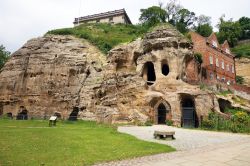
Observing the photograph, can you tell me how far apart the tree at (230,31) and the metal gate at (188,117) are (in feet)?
157

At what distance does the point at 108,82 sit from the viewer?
1400 inches

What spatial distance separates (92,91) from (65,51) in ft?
32.5

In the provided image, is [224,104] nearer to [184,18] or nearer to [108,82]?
[108,82]

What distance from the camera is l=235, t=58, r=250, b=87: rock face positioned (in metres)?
59.7

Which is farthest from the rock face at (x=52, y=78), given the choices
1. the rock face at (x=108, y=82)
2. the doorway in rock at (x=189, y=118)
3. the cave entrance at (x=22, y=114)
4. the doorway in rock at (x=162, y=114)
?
the doorway in rock at (x=189, y=118)

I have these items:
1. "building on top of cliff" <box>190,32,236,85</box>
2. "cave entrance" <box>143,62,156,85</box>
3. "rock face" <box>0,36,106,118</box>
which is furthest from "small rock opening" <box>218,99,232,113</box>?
"rock face" <box>0,36,106,118</box>

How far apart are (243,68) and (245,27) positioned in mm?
28384

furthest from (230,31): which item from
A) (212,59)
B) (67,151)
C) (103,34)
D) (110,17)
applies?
(67,151)

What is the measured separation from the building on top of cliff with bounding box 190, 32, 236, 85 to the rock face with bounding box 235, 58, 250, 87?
28.2ft

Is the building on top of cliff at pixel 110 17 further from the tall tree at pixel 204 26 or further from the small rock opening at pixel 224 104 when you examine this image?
the small rock opening at pixel 224 104

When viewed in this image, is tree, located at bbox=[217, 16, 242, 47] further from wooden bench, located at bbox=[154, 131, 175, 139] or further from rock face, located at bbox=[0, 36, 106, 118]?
wooden bench, located at bbox=[154, 131, 175, 139]

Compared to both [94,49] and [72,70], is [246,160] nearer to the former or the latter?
[72,70]

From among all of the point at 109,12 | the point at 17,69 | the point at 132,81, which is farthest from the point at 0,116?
the point at 109,12

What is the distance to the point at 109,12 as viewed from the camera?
251ft
